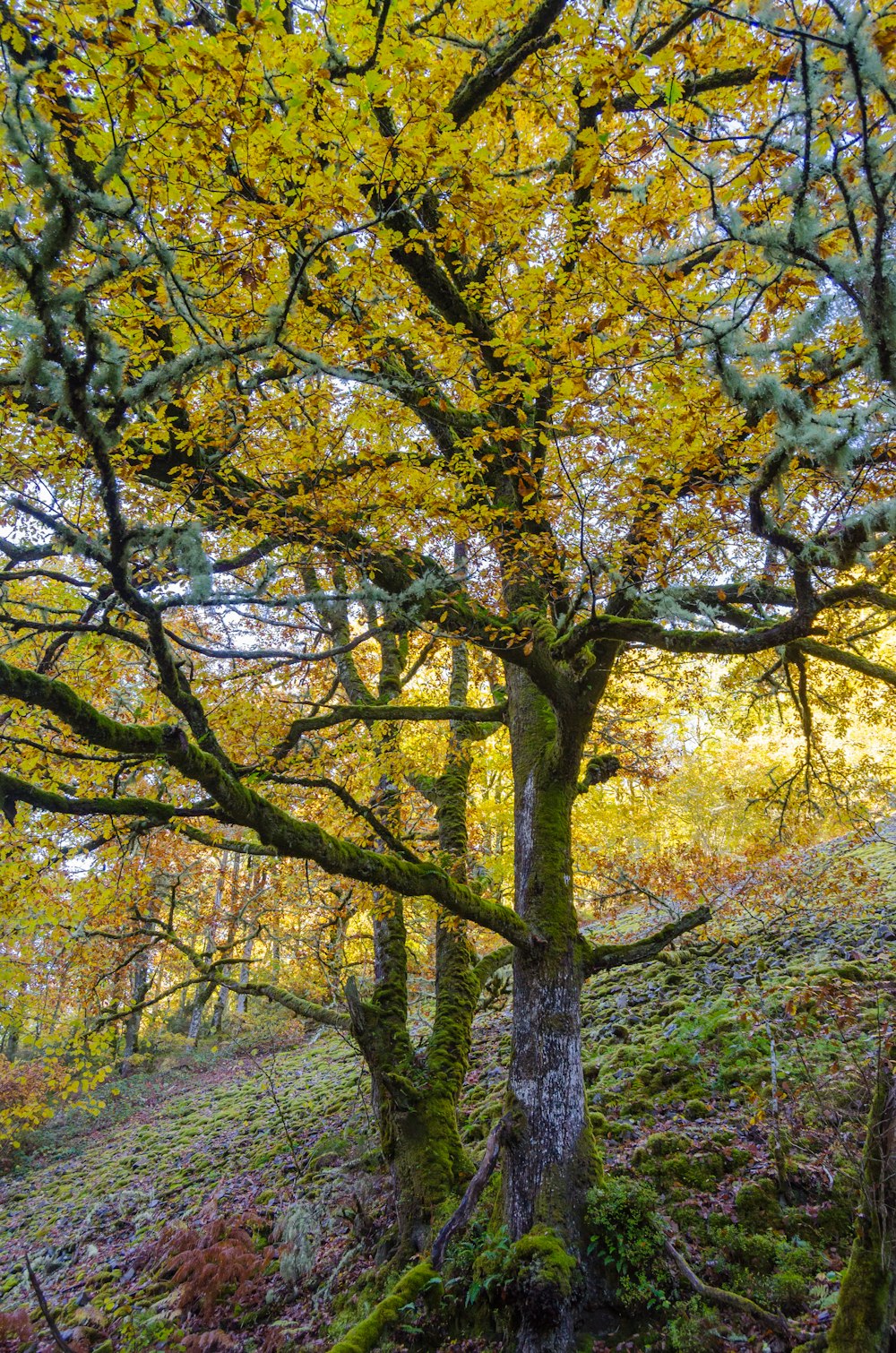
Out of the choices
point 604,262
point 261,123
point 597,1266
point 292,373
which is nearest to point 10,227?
point 261,123

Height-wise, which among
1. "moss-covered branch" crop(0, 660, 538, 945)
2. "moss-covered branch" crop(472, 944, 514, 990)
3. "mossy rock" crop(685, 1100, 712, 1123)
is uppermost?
"moss-covered branch" crop(0, 660, 538, 945)

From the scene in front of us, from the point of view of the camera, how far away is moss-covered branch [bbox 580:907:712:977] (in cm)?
595

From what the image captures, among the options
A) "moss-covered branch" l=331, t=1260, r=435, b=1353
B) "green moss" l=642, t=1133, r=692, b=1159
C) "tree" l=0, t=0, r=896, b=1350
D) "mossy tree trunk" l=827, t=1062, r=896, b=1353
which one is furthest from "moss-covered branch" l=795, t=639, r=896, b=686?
"moss-covered branch" l=331, t=1260, r=435, b=1353

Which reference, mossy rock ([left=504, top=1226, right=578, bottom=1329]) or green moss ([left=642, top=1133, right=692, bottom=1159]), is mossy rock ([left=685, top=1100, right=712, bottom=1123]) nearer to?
green moss ([left=642, top=1133, right=692, bottom=1159])

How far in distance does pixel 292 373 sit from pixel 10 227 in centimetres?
346

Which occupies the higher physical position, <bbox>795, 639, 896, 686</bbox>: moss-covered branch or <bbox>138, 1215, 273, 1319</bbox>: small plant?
<bbox>795, 639, 896, 686</bbox>: moss-covered branch

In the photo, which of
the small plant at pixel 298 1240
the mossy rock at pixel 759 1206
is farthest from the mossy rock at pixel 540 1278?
the small plant at pixel 298 1240

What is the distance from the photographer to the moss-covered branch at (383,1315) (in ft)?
12.7

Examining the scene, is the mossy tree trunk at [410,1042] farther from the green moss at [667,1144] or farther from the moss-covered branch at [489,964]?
the green moss at [667,1144]

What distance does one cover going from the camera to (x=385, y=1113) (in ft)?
22.4

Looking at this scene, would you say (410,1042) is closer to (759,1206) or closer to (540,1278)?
(540,1278)

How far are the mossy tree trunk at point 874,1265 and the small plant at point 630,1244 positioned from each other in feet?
5.20

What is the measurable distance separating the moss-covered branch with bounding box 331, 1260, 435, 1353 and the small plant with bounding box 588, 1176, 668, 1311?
127cm

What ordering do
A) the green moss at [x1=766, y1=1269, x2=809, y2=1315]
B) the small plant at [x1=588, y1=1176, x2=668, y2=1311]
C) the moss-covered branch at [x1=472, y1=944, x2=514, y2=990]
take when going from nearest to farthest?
1. the green moss at [x1=766, y1=1269, x2=809, y2=1315]
2. the small plant at [x1=588, y1=1176, x2=668, y2=1311]
3. the moss-covered branch at [x1=472, y1=944, x2=514, y2=990]
